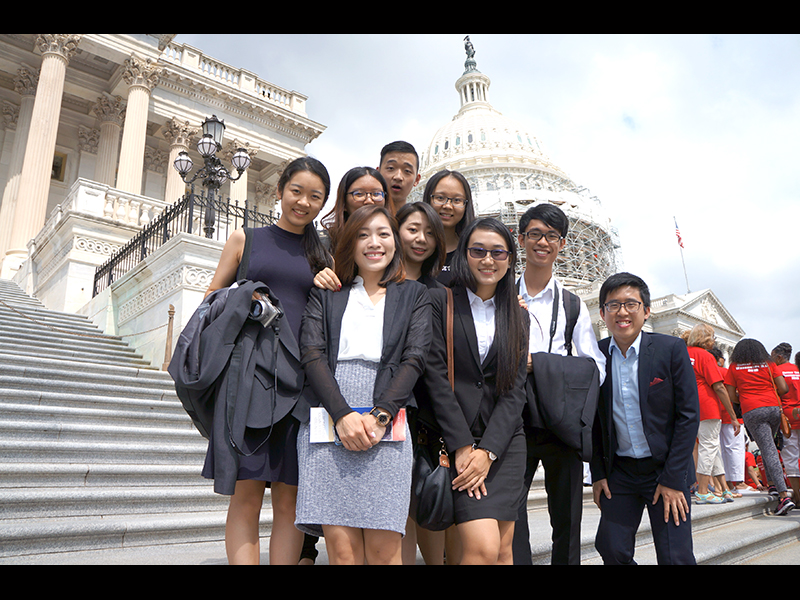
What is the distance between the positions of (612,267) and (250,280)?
2280 inches

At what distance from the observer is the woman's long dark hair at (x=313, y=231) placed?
9.90 ft

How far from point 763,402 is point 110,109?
2527 cm

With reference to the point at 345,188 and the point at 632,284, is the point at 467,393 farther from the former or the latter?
the point at 345,188

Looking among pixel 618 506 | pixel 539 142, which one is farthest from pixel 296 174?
pixel 539 142

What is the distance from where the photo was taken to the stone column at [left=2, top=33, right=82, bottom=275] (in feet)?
57.4

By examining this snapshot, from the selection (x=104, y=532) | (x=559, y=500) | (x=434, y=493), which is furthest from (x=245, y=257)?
(x=104, y=532)

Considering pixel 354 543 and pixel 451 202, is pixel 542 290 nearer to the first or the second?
pixel 451 202

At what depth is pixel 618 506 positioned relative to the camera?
296 centimetres

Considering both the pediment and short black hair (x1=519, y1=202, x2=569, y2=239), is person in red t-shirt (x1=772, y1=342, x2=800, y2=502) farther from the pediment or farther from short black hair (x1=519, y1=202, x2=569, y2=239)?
the pediment

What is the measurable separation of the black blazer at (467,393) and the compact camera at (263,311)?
2.48ft

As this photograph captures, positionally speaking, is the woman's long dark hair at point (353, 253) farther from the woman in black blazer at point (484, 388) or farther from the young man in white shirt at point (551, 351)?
the young man in white shirt at point (551, 351)

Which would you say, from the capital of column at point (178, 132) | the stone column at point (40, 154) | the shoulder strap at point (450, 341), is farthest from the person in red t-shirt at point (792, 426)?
the capital of column at point (178, 132)

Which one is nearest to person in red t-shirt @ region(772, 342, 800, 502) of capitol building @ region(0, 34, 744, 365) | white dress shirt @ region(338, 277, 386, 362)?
white dress shirt @ region(338, 277, 386, 362)
